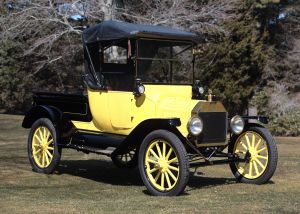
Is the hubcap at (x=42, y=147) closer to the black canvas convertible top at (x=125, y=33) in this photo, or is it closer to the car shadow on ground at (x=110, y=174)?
the car shadow on ground at (x=110, y=174)

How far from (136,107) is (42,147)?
2.34 metres

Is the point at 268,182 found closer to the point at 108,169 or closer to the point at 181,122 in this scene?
the point at 181,122

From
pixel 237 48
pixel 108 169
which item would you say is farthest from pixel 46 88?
pixel 108 169

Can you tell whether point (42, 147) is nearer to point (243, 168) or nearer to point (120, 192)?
point (120, 192)

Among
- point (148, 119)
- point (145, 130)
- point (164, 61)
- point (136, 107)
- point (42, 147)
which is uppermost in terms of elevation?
point (164, 61)

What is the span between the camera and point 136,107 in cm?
873

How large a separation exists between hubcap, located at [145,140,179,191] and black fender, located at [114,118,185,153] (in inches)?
8.7

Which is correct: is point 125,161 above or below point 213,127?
below

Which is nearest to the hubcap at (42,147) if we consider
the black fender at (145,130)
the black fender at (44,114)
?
the black fender at (44,114)

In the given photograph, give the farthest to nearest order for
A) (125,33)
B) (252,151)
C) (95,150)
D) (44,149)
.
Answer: (44,149)
(95,150)
(252,151)
(125,33)

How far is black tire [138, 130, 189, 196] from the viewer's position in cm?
760

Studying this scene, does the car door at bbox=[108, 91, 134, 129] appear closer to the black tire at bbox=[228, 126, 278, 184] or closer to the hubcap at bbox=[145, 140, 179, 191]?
the hubcap at bbox=[145, 140, 179, 191]

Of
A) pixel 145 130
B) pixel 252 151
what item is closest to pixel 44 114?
pixel 145 130

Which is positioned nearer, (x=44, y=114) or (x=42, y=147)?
(x=42, y=147)
